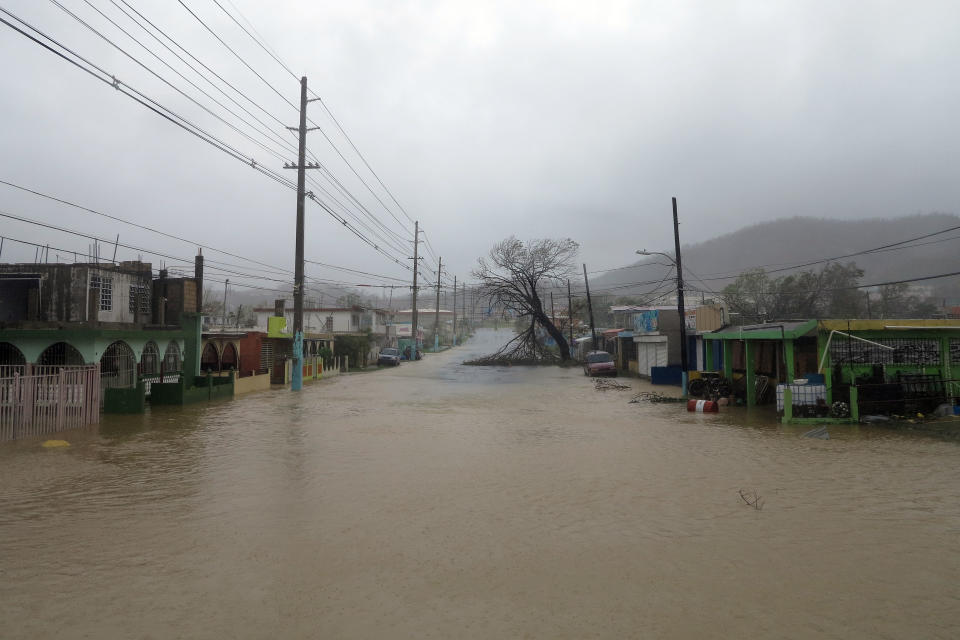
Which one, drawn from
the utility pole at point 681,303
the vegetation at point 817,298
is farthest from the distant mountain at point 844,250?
the utility pole at point 681,303

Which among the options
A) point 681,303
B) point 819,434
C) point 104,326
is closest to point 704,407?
point 819,434

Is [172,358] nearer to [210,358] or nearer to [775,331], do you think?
[210,358]

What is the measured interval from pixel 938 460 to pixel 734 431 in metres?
4.77

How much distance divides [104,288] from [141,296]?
2.02 meters

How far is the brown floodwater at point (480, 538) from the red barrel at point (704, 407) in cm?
522

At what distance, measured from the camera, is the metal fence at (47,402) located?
13.4 m

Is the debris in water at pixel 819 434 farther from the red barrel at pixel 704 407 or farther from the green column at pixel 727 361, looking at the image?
the green column at pixel 727 361

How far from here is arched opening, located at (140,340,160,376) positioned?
23.3 m

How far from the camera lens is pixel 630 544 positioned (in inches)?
271

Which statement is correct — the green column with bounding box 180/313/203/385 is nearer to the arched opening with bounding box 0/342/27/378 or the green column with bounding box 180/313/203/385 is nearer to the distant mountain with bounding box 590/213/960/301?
the arched opening with bounding box 0/342/27/378

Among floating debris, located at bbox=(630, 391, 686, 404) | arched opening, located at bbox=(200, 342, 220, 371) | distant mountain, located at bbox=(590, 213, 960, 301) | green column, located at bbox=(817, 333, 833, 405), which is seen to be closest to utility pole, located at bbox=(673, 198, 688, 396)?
floating debris, located at bbox=(630, 391, 686, 404)

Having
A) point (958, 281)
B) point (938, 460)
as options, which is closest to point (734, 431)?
point (938, 460)

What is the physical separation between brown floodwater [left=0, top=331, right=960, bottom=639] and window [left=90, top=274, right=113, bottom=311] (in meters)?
14.6

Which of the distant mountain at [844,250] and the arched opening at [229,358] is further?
the distant mountain at [844,250]
